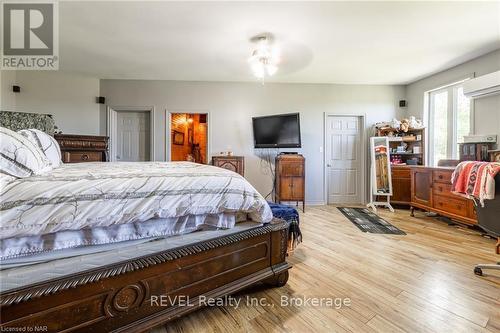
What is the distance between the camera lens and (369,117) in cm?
495

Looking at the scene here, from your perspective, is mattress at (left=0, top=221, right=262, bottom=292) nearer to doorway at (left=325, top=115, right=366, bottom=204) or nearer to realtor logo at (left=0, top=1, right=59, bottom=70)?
realtor logo at (left=0, top=1, right=59, bottom=70)

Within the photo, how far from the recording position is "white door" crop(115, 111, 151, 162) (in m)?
4.79

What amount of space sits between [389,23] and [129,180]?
10.3 ft

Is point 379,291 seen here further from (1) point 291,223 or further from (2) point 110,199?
(2) point 110,199

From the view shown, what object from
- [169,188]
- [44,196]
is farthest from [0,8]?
[169,188]

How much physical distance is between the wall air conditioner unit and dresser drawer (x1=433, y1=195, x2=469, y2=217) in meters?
1.58

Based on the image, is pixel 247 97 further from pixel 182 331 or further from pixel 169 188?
pixel 182 331

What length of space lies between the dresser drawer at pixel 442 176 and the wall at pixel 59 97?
6027 millimetres

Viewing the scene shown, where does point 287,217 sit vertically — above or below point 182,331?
above

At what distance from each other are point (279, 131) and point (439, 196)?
275cm

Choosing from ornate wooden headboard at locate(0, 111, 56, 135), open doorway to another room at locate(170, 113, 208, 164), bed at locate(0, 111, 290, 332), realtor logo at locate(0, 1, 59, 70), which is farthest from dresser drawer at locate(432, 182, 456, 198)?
ornate wooden headboard at locate(0, 111, 56, 135)

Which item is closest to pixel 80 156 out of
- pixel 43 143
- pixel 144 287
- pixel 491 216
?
pixel 43 143

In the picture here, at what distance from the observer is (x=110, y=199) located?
113 cm

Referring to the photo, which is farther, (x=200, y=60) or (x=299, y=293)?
(x=200, y=60)
